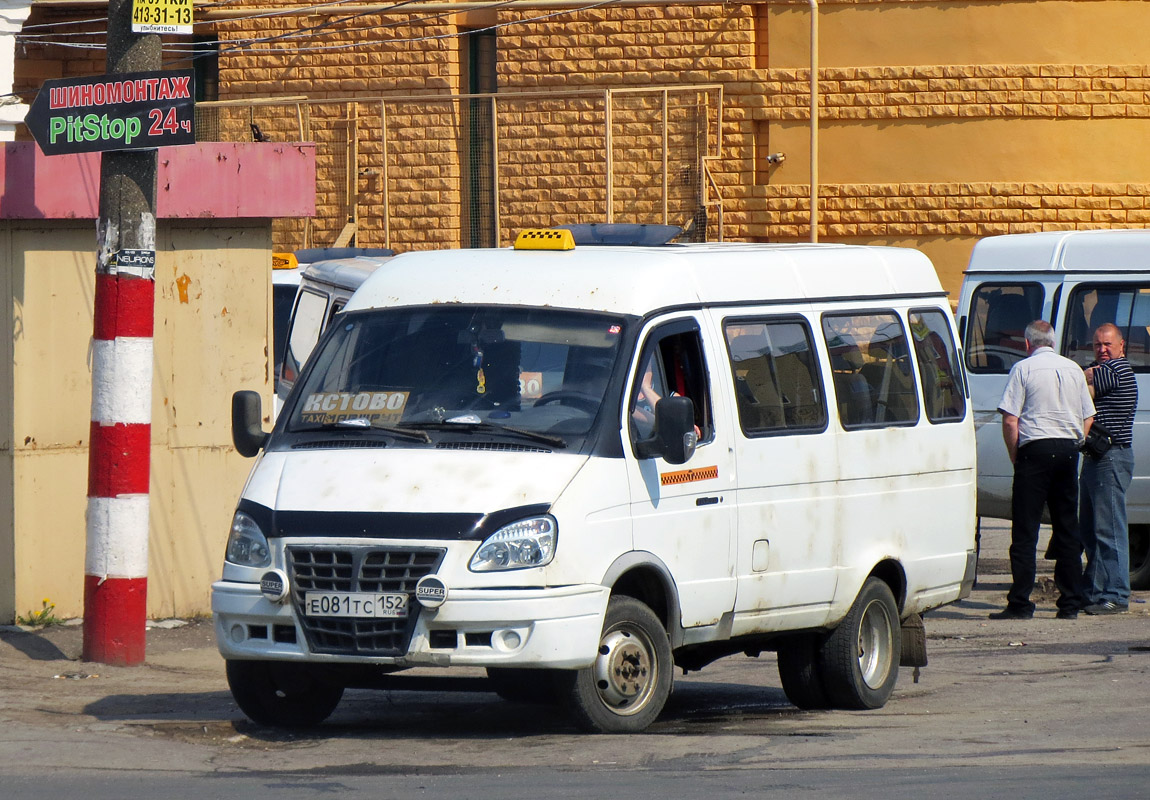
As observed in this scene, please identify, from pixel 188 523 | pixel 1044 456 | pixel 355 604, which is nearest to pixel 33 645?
pixel 188 523

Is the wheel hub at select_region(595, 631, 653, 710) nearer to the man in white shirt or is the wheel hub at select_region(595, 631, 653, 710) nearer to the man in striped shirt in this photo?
the man in white shirt

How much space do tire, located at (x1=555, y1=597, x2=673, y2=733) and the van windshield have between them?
0.86 meters

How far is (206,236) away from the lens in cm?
1209

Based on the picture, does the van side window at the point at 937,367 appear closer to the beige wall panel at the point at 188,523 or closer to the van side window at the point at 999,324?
the van side window at the point at 999,324

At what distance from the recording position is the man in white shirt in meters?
12.6

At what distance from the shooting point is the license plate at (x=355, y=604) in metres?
7.57

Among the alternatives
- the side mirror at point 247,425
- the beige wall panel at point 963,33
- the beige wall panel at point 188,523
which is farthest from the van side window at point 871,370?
the beige wall panel at point 963,33

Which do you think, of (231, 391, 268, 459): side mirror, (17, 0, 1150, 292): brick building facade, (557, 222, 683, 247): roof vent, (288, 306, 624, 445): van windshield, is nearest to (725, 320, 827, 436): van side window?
(288, 306, 624, 445): van windshield

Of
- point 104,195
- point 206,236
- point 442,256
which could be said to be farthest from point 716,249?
point 206,236

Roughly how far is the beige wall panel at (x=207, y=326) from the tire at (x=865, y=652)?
4.80 m

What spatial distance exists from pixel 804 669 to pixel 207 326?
4949 millimetres

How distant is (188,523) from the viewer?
12000mm

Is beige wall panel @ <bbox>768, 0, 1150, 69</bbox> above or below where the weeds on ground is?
above

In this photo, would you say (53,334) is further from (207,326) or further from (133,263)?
(133,263)
